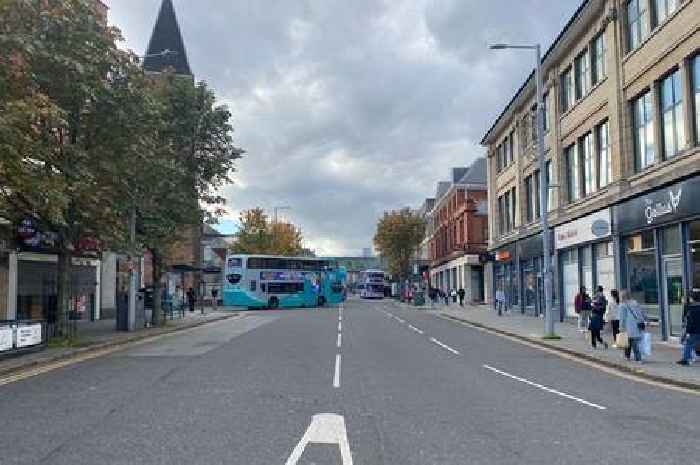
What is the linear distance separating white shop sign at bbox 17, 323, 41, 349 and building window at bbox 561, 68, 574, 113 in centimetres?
2371

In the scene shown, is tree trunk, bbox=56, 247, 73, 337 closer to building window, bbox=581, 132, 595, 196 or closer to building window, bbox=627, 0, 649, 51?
building window, bbox=627, 0, 649, 51

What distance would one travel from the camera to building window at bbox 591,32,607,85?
27.8m

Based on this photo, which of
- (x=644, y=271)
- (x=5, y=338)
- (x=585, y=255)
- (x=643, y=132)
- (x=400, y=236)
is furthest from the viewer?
(x=400, y=236)

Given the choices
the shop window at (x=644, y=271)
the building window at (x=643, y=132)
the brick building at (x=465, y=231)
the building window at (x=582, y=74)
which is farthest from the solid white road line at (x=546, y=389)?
the brick building at (x=465, y=231)

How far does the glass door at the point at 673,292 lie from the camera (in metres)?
21.2

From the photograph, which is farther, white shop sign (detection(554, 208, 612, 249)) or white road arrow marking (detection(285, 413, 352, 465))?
white shop sign (detection(554, 208, 612, 249))

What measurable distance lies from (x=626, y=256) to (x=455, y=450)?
64.4 ft

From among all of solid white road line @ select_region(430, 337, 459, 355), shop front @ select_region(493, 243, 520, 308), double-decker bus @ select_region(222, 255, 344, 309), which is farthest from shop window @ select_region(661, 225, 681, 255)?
double-decker bus @ select_region(222, 255, 344, 309)

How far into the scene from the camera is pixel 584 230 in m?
29.4

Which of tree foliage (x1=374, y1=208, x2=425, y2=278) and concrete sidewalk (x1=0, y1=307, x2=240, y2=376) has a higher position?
tree foliage (x1=374, y1=208, x2=425, y2=278)

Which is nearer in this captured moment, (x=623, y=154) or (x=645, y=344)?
(x=645, y=344)

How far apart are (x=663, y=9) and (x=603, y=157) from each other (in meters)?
7.01

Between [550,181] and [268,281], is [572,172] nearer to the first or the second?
[550,181]

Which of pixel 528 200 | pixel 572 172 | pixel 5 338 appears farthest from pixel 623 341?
pixel 528 200
